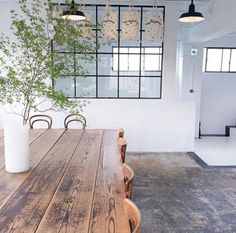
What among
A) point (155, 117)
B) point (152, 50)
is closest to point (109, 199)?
point (155, 117)

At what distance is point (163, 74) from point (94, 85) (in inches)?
51.4

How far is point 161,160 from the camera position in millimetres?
4711

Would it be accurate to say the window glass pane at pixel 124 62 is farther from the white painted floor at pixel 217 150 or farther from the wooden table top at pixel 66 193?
the wooden table top at pixel 66 193

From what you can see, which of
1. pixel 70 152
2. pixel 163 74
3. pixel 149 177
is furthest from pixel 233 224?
pixel 163 74

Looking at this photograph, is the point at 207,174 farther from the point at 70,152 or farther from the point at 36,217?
the point at 36,217

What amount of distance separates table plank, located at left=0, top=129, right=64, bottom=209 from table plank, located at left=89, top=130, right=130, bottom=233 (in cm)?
47

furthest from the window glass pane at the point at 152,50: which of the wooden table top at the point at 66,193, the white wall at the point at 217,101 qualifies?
the wooden table top at the point at 66,193

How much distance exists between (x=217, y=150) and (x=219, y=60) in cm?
281

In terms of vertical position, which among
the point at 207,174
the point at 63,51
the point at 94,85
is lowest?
the point at 207,174

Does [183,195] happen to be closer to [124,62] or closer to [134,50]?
[124,62]

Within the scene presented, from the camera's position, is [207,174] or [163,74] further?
[163,74]

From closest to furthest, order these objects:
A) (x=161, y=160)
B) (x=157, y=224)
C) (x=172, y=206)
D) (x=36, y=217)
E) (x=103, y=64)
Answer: (x=36, y=217) < (x=157, y=224) < (x=172, y=206) < (x=161, y=160) < (x=103, y=64)

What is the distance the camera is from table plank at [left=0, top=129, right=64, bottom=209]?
1517 millimetres

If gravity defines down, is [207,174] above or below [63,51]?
below
